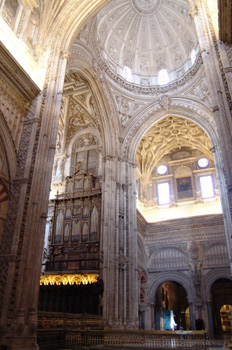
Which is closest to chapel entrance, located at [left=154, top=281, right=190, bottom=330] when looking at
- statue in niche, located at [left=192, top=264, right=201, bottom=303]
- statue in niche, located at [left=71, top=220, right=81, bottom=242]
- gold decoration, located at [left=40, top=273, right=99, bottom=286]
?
statue in niche, located at [left=192, top=264, right=201, bottom=303]

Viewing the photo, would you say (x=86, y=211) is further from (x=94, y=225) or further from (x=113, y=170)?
(x=113, y=170)

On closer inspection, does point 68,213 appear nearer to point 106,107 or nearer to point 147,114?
point 106,107

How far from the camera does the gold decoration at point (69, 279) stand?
1500cm

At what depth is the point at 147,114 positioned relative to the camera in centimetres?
1909

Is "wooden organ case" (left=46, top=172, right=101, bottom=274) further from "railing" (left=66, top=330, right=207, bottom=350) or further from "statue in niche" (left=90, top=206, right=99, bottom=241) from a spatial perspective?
"railing" (left=66, top=330, right=207, bottom=350)

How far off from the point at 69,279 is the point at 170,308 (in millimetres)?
12110

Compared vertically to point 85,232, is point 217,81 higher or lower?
higher

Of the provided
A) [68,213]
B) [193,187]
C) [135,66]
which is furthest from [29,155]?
[193,187]

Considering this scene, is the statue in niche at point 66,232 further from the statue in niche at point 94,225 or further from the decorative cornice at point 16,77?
the decorative cornice at point 16,77

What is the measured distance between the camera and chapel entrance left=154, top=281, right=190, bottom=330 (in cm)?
2058

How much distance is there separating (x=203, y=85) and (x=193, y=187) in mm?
8296

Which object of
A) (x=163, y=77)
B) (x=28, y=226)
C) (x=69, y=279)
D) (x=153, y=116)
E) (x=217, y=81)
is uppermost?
(x=163, y=77)

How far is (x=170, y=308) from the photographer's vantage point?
23.8m

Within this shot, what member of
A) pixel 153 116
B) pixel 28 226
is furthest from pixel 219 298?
pixel 28 226
